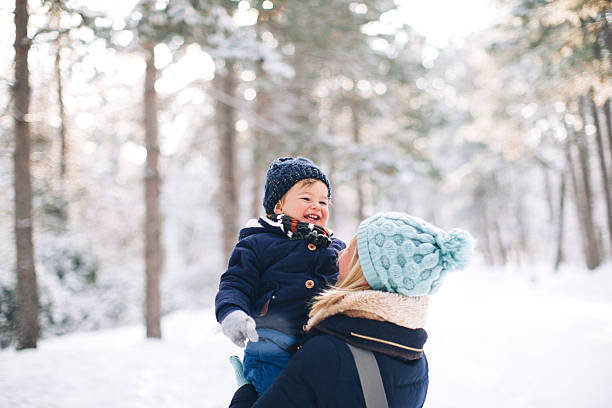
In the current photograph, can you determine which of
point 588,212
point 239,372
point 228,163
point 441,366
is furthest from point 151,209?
point 588,212

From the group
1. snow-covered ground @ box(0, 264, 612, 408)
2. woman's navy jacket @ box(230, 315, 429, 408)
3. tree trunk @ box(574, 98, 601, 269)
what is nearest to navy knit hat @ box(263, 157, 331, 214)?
woman's navy jacket @ box(230, 315, 429, 408)

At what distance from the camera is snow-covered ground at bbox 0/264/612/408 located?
450 cm

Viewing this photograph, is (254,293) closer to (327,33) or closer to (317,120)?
(327,33)

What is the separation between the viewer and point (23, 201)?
5.99 meters

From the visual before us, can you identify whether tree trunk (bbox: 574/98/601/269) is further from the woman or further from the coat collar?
the coat collar

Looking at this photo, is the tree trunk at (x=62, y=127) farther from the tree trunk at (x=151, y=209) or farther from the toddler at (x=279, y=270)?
the toddler at (x=279, y=270)

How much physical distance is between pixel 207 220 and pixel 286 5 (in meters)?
16.6

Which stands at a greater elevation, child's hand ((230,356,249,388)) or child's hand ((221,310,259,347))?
child's hand ((221,310,259,347))

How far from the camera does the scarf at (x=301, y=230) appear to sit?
1979 mm

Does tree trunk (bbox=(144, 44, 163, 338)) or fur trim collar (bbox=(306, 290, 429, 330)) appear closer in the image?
fur trim collar (bbox=(306, 290, 429, 330))

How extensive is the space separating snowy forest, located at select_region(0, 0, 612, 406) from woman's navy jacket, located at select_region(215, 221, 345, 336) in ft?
17.8

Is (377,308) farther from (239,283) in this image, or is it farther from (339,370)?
(239,283)

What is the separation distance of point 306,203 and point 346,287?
567mm

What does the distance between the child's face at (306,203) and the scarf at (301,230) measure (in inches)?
2.6
